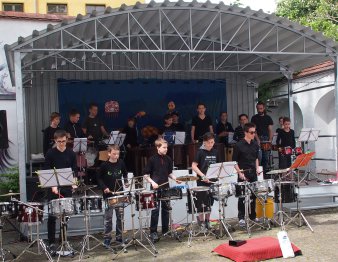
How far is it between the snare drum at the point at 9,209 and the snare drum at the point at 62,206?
1.92 feet

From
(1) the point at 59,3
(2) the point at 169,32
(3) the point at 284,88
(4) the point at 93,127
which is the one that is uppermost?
(1) the point at 59,3

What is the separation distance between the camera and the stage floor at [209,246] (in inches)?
294

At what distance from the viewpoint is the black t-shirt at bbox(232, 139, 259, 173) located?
9266 mm

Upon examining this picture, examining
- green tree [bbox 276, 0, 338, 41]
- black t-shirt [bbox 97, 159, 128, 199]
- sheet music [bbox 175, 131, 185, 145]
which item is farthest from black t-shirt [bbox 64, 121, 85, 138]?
green tree [bbox 276, 0, 338, 41]

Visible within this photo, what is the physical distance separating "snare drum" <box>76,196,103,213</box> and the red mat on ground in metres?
1.99

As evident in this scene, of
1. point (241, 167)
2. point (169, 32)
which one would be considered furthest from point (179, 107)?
point (241, 167)

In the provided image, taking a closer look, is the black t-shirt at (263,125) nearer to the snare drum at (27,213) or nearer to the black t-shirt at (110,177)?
the black t-shirt at (110,177)

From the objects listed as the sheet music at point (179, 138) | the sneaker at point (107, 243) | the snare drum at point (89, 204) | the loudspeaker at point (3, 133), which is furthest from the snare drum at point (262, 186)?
the loudspeaker at point (3, 133)

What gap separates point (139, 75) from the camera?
612 inches

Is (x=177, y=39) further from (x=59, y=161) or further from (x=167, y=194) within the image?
(x=59, y=161)

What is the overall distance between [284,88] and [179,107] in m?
4.37

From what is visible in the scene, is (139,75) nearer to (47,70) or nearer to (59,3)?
(47,70)

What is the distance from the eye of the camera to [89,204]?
25.3ft

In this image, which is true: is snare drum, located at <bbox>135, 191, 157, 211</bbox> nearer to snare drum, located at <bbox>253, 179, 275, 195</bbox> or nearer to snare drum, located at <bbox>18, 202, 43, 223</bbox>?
snare drum, located at <bbox>18, 202, 43, 223</bbox>
